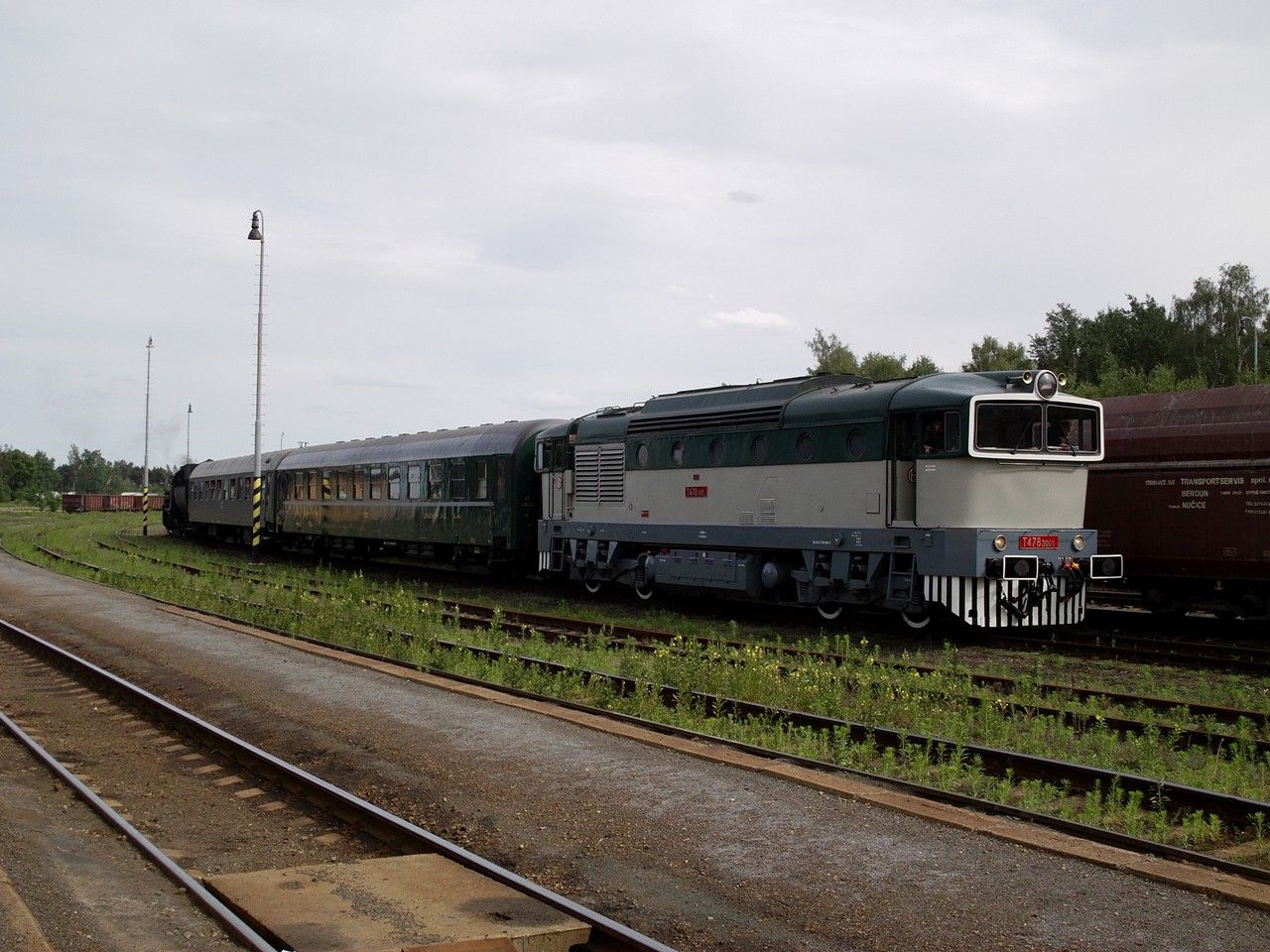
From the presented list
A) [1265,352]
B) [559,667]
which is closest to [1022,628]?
[559,667]

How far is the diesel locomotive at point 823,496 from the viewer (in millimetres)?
15797

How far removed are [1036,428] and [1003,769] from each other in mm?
7783

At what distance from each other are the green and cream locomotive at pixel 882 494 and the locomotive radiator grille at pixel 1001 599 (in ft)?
0.07

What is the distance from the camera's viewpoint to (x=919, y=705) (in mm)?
11367

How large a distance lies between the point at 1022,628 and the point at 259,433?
22.5 metres

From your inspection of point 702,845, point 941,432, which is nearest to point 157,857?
point 702,845

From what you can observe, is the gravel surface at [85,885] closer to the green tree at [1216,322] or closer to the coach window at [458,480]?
the coach window at [458,480]

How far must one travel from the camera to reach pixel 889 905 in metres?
6.45

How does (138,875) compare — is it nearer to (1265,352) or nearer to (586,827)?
(586,827)

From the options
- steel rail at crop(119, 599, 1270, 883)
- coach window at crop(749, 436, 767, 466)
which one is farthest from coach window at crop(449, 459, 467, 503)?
steel rail at crop(119, 599, 1270, 883)

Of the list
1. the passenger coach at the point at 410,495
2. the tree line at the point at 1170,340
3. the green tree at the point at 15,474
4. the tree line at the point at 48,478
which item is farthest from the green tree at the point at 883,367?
the green tree at the point at 15,474

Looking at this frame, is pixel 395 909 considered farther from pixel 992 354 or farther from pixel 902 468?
pixel 992 354

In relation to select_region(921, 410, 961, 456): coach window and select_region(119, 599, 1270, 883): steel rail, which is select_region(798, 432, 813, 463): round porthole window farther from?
select_region(119, 599, 1270, 883): steel rail

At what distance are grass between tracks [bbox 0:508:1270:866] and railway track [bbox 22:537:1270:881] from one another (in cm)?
7
